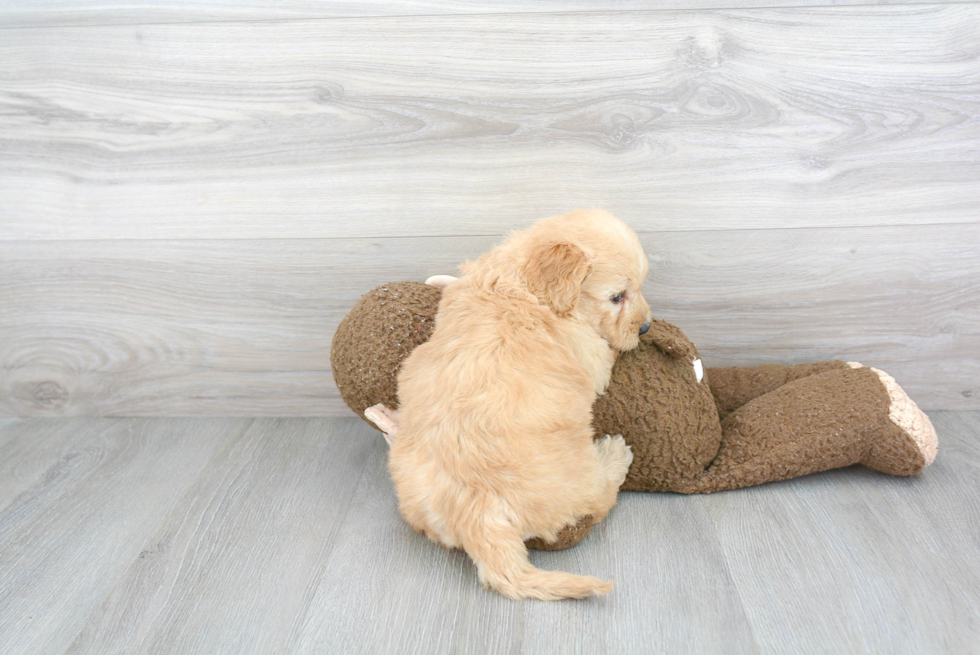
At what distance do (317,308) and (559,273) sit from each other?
2.42ft

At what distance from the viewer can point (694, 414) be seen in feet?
4.41

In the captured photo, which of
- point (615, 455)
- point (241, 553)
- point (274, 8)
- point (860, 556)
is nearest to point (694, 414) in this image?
point (615, 455)

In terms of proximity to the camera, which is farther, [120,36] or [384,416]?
[120,36]

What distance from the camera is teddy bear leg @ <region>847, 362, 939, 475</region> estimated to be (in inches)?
52.5

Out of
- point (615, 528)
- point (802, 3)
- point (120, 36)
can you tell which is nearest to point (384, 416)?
point (615, 528)

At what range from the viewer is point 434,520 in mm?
1159

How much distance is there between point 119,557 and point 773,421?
1.28 metres

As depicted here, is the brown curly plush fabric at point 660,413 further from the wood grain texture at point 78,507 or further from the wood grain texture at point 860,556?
the wood grain texture at point 78,507

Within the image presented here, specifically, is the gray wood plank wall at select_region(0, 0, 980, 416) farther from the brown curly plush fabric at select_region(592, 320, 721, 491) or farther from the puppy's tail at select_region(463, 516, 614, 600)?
the puppy's tail at select_region(463, 516, 614, 600)

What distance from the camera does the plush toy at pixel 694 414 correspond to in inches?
Result: 52.4

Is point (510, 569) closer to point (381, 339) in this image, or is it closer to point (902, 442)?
point (381, 339)

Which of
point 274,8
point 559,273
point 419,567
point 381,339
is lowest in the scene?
point 419,567

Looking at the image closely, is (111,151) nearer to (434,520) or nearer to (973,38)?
(434,520)

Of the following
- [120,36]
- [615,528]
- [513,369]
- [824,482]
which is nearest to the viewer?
[513,369]
